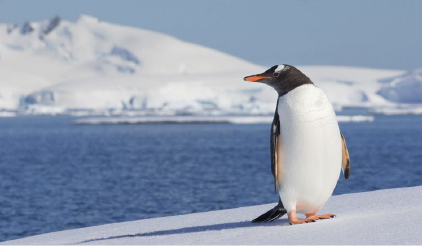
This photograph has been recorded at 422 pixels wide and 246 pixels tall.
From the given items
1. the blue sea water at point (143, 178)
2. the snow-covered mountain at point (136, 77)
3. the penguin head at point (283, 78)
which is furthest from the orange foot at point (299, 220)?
the snow-covered mountain at point (136, 77)

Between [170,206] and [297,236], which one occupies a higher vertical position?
[297,236]

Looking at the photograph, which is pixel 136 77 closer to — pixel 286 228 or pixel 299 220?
pixel 299 220

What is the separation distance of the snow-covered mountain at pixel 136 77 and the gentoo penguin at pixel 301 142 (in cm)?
6108

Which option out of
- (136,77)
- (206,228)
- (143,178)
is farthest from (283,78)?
(136,77)

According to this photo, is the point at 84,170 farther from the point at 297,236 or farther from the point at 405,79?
the point at 405,79

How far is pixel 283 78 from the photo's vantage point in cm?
488

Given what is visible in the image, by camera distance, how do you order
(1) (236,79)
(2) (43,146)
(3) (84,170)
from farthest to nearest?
(1) (236,79)
(2) (43,146)
(3) (84,170)

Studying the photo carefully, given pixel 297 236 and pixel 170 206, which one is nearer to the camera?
pixel 297 236

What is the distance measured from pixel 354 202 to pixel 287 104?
1719 mm

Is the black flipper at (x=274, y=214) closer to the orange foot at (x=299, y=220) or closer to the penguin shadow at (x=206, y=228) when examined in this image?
the penguin shadow at (x=206, y=228)

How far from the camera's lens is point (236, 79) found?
4117 inches

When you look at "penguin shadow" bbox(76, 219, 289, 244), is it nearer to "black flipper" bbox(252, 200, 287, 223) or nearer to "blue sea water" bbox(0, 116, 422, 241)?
"black flipper" bbox(252, 200, 287, 223)

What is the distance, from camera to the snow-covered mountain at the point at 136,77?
271ft

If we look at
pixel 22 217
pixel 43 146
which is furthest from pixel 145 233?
pixel 43 146
